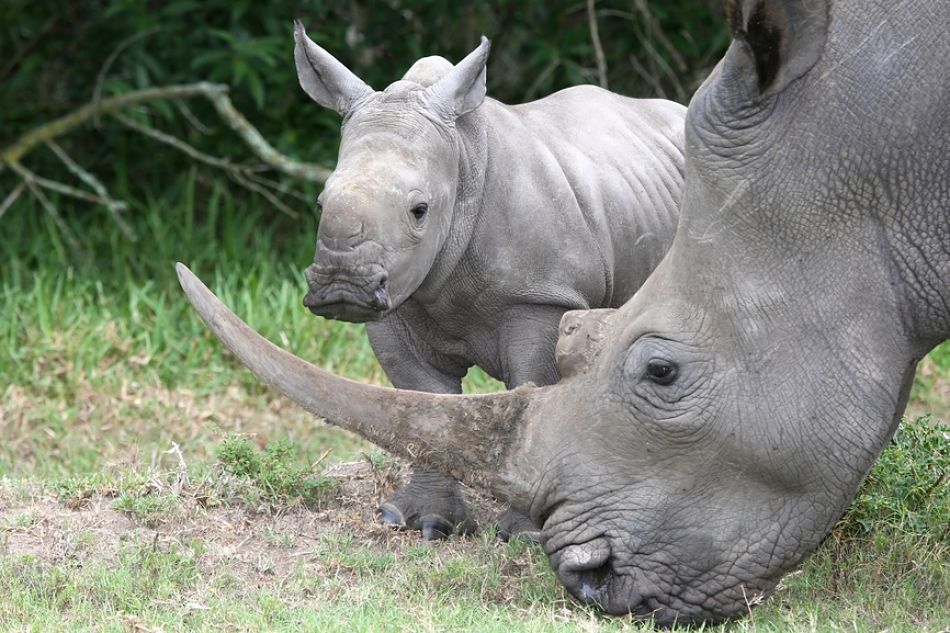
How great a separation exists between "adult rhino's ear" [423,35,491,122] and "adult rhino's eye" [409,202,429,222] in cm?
37

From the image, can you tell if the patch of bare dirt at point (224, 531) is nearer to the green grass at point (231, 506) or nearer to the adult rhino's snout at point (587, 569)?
the green grass at point (231, 506)

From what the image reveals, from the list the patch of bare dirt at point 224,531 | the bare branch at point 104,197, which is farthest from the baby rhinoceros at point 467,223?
the bare branch at point 104,197

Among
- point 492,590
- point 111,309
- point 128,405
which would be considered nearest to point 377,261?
point 492,590

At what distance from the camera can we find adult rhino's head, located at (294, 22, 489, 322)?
15.2ft

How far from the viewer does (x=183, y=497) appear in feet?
18.8

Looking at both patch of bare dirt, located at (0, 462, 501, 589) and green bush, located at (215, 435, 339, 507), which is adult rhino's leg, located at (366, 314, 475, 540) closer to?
patch of bare dirt, located at (0, 462, 501, 589)

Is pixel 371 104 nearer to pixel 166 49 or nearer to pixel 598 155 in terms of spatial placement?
pixel 598 155

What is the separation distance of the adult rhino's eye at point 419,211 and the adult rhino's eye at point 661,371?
41.8 inches

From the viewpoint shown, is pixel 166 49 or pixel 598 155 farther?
pixel 166 49

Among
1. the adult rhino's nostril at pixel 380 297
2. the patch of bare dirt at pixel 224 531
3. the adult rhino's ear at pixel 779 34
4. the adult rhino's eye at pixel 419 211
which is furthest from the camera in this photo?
the patch of bare dirt at pixel 224 531

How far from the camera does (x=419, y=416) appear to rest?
14.3ft

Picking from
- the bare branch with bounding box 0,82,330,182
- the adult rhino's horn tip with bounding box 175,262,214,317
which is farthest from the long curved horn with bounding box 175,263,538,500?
the bare branch with bounding box 0,82,330,182

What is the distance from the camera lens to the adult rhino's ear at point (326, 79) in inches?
205

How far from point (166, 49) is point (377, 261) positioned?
219 inches
